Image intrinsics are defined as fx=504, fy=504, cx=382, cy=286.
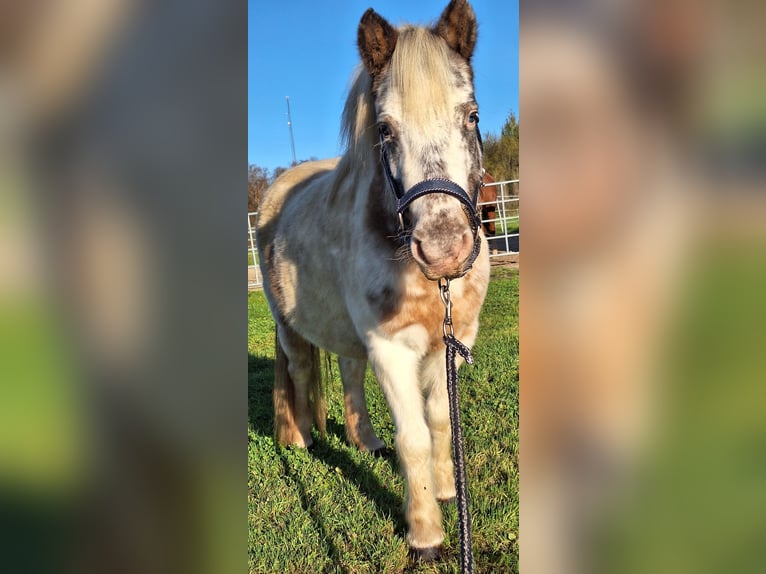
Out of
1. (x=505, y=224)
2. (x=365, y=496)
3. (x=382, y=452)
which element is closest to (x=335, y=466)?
(x=382, y=452)

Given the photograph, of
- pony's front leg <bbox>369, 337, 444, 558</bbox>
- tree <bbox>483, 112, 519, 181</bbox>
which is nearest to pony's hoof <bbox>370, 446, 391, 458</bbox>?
pony's front leg <bbox>369, 337, 444, 558</bbox>

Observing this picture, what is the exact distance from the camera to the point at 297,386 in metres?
4.28

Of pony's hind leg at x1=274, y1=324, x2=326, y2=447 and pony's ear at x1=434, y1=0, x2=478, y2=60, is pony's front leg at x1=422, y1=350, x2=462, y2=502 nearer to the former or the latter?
pony's hind leg at x1=274, y1=324, x2=326, y2=447

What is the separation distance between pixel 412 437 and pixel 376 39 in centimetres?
189

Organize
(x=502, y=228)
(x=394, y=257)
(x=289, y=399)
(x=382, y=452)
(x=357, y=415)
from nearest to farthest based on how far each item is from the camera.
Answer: (x=394, y=257)
(x=382, y=452)
(x=357, y=415)
(x=289, y=399)
(x=502, y=228)

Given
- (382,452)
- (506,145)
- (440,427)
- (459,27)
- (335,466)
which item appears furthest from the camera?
(506,145)

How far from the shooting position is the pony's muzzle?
1.57 metres

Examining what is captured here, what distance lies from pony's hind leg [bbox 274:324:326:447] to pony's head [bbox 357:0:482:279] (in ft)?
8.00

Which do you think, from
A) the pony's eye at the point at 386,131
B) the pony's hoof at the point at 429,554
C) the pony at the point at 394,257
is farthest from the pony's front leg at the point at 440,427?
the pony's eye at the point at 386,131

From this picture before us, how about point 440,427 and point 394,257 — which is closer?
point 394,257

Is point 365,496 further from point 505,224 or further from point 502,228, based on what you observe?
point 502,228
